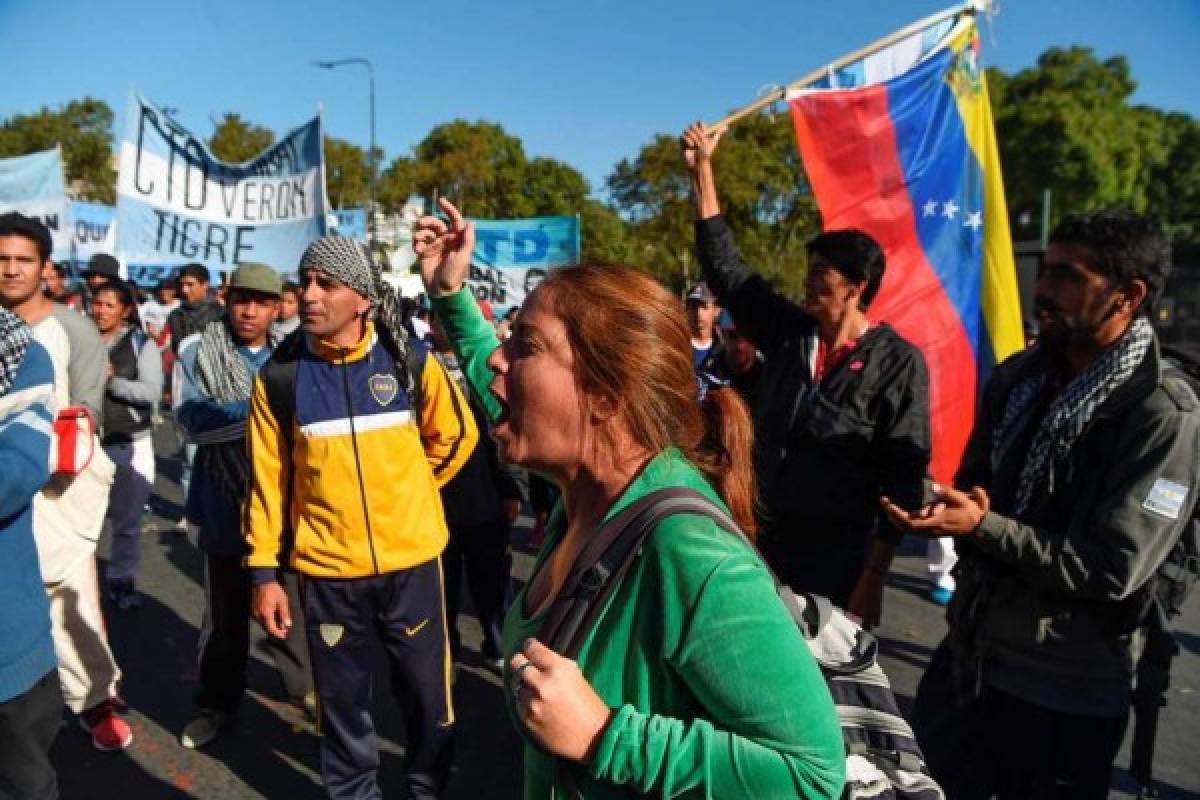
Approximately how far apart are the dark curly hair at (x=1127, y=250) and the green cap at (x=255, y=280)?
304cm

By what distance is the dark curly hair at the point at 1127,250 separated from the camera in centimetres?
197

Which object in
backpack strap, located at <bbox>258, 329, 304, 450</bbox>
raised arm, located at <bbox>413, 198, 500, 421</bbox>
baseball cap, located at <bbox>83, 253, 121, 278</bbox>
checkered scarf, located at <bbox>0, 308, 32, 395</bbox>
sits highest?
baseball cap, located at <bbox>83, 253, 121, 278</bbox>

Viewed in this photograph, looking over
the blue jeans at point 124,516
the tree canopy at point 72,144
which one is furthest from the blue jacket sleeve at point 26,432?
the tree canopy at point 72,144

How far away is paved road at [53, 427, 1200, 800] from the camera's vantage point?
3270mm

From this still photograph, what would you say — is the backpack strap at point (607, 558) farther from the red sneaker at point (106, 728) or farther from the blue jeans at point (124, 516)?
the blue jeans at point (124, 516)

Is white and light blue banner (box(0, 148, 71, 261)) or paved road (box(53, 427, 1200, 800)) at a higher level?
white and light blue banner (box(0, 148, 71, 261))

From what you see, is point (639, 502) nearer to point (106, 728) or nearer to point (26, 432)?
point (26, 432)

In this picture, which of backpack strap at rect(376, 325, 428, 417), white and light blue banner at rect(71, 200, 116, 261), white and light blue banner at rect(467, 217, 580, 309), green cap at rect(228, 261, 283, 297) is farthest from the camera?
white and light blue banner at rect(71, 200, 116, 261)

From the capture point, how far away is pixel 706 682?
103 centimetres

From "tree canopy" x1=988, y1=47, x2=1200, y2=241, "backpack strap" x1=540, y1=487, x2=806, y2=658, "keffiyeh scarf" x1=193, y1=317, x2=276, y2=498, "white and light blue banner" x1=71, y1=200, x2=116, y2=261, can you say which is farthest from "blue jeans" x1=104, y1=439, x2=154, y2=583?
"tree canopy" x1=988, y1=47, x2=1200, y2=241

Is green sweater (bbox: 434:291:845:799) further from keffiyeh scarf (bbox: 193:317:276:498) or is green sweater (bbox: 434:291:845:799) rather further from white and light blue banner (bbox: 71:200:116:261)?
white and light blue banner (bbox: 71:200:116:261)

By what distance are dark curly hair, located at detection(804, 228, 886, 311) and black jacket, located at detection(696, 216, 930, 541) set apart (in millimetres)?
159

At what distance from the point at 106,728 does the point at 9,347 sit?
7.05 feet

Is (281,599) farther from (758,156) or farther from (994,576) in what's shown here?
(758,156)
